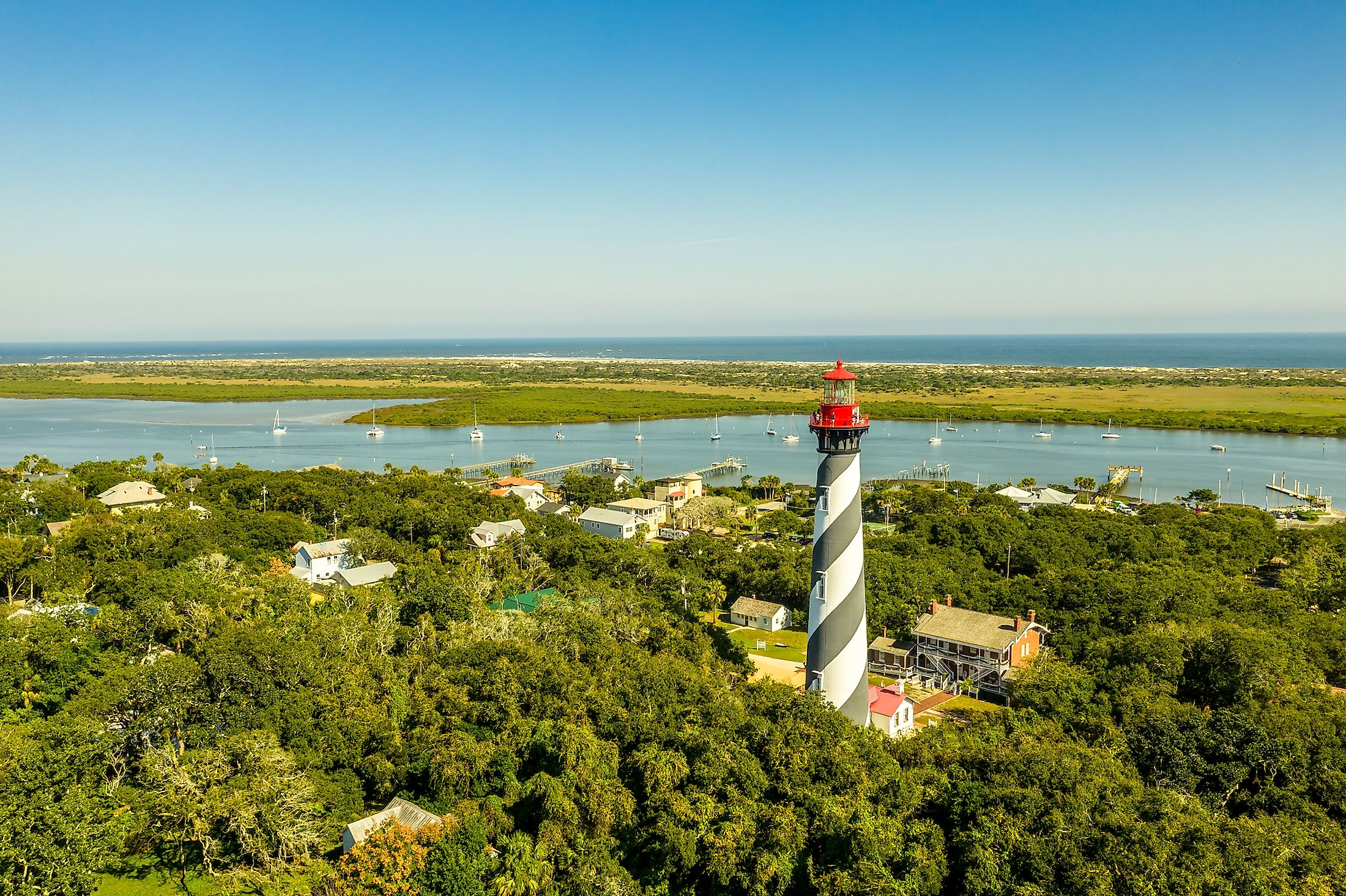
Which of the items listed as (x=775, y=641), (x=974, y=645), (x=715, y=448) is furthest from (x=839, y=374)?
(x=715, y=448)

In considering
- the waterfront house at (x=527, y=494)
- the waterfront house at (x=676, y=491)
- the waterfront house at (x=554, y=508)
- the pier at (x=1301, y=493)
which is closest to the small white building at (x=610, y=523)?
the waterfront house at (x=554, y=508)

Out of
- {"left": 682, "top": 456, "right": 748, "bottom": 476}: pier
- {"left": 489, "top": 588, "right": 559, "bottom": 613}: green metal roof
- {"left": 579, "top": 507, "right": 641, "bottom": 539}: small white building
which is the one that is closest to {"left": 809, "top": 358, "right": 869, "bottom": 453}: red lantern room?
{"left": 489, "top": 588, "right": 559, "bottom": 613}: green metal roof

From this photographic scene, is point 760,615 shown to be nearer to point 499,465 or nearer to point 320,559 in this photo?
→ point 320,559

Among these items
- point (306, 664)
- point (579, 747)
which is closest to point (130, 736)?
point (306, 664)

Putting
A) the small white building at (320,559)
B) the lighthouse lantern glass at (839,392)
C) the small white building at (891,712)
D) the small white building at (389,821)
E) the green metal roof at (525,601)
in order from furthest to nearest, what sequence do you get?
the small white building at (320,559) → the green metal roof at (525,601) → the small white building at (891,712) → the lighthouse lantern glass at (839,392) → the small white building at (389,821)

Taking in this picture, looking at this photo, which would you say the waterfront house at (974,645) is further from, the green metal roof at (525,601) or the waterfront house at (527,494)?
the waterfront house at (527,494)

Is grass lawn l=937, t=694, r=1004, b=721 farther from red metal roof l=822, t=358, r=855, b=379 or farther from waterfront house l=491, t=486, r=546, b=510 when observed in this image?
waterfront house l=491, t=486, r=546, b=510

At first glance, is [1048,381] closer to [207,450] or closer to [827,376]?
[207,450]
